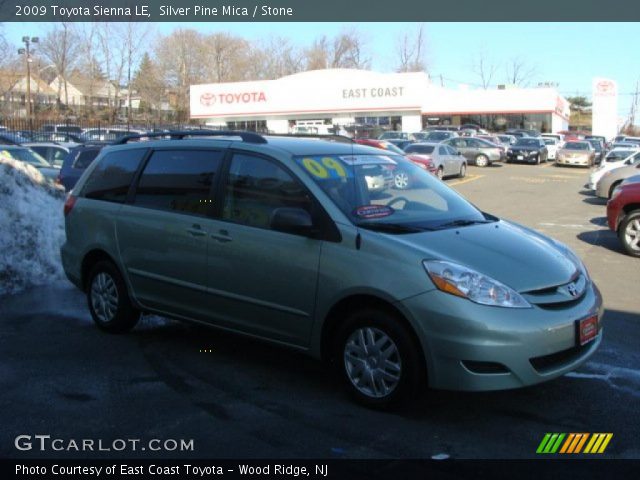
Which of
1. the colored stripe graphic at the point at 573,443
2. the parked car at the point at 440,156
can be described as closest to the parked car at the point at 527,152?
the parked car at the point at 440,156

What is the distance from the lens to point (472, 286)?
13.9 feet

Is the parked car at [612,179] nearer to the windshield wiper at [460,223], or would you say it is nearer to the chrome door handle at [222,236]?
the windshield wiper at [460,223]

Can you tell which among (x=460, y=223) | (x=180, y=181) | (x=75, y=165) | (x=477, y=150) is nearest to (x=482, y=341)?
(x=460, y=223)

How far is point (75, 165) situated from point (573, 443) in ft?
40.5

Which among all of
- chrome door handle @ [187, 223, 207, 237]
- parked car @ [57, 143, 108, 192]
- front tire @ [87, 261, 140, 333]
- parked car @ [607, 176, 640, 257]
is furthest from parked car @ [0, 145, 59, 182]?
parked car @ [607, 176, 640, 257]

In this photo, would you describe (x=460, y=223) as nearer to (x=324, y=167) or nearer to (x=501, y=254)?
(x=501, y=254)

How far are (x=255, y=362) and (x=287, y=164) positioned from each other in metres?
1.65

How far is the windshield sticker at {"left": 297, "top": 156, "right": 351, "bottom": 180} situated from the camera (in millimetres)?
5024

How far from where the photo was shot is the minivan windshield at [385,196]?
15.9ft

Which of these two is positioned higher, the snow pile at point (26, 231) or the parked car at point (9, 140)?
the parked car at point (9, 140)

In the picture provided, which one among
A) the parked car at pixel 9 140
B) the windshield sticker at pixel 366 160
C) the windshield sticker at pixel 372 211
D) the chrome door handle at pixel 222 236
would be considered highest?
the windshield sticker at pixel 366 160

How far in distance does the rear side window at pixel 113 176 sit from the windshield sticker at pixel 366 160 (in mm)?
2010

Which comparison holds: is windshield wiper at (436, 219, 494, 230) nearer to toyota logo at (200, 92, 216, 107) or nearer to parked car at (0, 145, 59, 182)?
parked car at (0, 145, 59, 182)

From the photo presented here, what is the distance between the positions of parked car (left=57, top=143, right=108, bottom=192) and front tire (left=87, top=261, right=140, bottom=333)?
8061 mm
